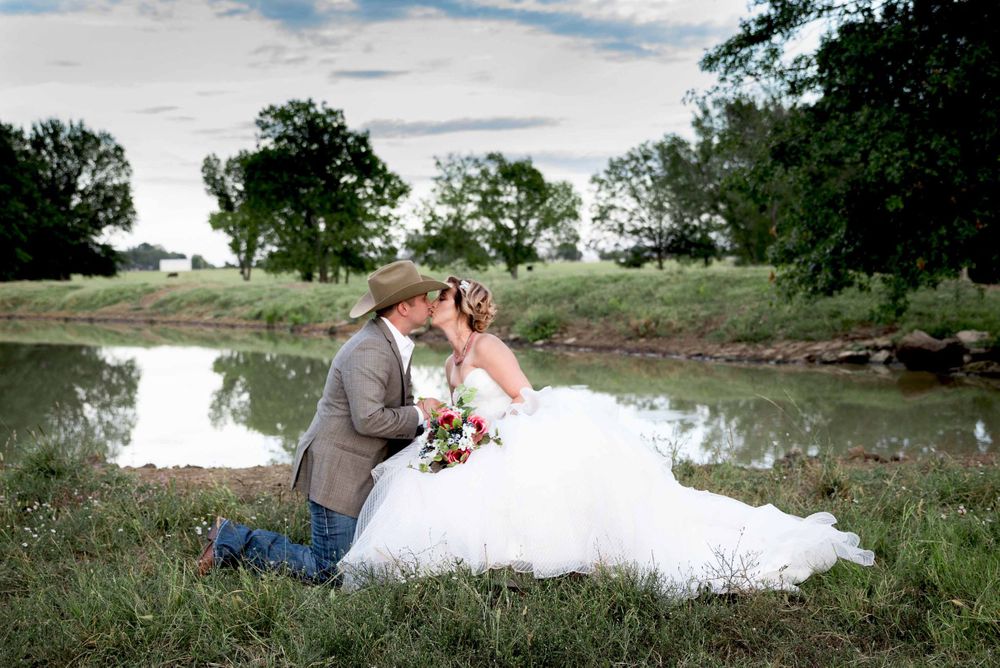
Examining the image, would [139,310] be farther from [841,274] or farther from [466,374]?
[466,374]

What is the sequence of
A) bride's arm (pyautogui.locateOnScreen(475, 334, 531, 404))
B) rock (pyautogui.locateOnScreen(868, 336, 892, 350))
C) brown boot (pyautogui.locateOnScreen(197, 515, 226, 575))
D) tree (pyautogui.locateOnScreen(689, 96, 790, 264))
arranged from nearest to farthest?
brown boot (pyautogui.locateOnScreen(197, 515, 226, 575))
bride's arm (pyautogui.locateOnScreen(475, 334, 531, 404))
rock (pyautogui.locateOnScreen(868, 336, 892, 350))
tree (pyautogui.locateOnScreen(689, 96, 790, 264))

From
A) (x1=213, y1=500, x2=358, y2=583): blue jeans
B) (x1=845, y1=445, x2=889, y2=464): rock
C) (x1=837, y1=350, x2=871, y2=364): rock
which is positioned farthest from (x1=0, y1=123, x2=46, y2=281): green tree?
(x1=213, y1=500, x2=358, y2=583): blue jeans

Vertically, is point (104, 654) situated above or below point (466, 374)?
below

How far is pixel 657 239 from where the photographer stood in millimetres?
52125

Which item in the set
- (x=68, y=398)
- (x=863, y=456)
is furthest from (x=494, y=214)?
A: (x=863, y=456)

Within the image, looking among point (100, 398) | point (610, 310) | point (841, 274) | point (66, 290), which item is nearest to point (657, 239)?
point (610, 310)

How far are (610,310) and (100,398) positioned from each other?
15.4 m

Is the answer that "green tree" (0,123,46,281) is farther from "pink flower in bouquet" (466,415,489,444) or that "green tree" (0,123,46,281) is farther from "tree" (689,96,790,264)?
"pink flower in bouquet" (466,415,489,444)

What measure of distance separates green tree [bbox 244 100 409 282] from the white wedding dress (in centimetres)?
4173

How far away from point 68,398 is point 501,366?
1213cm

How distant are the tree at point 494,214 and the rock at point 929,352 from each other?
34253mm

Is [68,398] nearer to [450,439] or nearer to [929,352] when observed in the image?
[450,439]

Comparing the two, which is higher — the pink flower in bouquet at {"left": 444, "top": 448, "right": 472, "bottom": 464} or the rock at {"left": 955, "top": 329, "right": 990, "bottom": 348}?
the pink flower in bouquet at {"left": 444, "top": 448, "right": 472, "bottom": 464}

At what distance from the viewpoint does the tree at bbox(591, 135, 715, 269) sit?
5044cm
